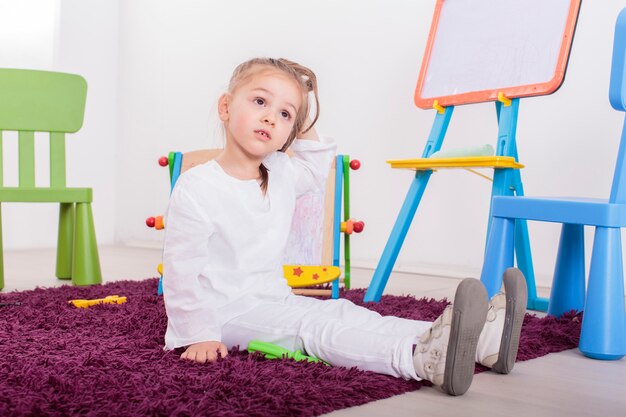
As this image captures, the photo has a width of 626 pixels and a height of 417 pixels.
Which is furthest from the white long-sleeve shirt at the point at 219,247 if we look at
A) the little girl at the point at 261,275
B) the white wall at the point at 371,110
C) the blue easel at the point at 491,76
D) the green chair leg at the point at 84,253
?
the green chair leg at the point at 84,253

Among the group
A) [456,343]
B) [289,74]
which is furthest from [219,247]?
[456,343]

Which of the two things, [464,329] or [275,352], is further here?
[275,352]

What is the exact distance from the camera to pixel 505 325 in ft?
3.64

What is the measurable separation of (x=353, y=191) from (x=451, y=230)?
1.50 ft

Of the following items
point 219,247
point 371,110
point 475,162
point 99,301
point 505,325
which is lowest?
point 99,301

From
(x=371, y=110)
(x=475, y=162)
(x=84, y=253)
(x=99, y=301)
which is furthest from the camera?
(x=371, y=110)

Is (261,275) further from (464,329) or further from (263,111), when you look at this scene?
(464,329)

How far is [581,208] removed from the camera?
1.33 m

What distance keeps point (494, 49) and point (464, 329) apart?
1.11m

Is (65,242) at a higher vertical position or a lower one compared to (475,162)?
lower

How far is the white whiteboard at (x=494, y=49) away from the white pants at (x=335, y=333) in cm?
84

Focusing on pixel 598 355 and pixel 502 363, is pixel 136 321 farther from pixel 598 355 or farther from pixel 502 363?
pixel 598 355

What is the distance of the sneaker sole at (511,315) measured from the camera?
110cm

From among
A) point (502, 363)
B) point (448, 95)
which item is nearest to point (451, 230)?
point (448, 95)
